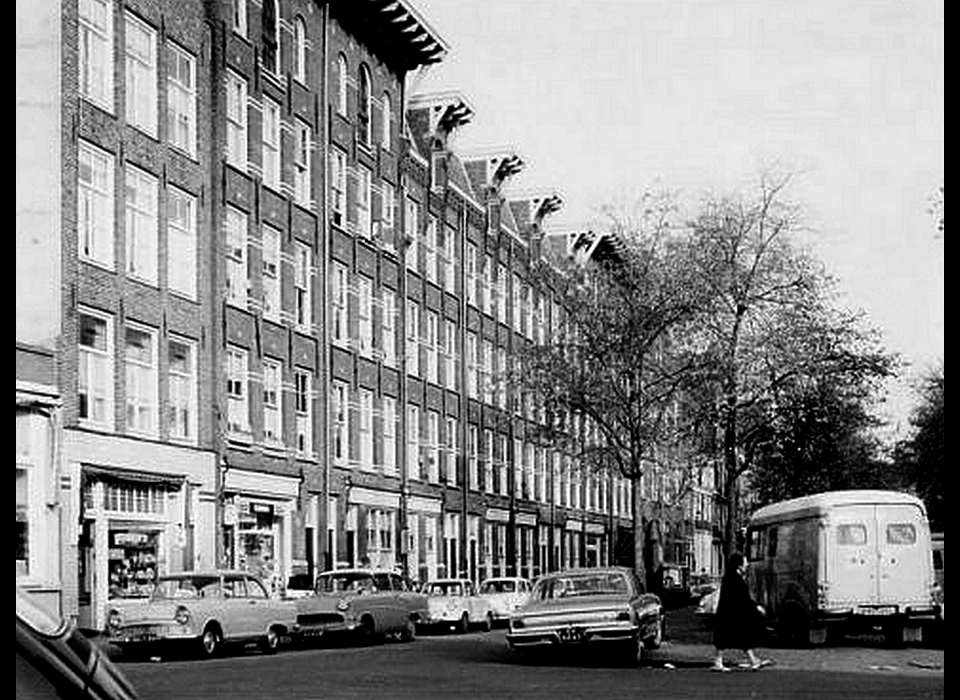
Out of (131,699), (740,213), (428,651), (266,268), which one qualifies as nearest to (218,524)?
(266,268)

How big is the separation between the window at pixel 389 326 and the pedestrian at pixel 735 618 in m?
26.3

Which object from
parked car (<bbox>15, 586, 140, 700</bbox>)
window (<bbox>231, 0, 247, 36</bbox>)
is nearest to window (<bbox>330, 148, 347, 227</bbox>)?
window (<bbox>231, 0, 247, 36</bbox>)

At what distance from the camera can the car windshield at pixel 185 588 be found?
26.6m

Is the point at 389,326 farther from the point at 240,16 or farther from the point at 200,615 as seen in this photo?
the point at 200,615

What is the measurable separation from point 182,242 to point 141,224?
1930 mm

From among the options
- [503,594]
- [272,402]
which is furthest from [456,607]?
[272,402]

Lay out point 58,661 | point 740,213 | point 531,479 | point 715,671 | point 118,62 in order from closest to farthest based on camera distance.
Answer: point 58,661 < point 715,671 < point 118,62 < point 740,213 < point 531,479

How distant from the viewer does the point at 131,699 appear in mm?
2605

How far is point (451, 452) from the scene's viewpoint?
53.3 metres

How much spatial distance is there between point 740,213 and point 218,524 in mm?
15639

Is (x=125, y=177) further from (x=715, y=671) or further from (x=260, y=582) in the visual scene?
(x=715, y=671)

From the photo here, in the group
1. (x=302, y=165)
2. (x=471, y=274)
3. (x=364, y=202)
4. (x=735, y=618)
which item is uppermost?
(x=302, y=165)

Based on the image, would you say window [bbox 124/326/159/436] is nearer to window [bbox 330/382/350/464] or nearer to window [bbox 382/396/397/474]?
window [bbox 330/382/350/464]

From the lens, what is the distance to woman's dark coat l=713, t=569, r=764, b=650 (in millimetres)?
21656
